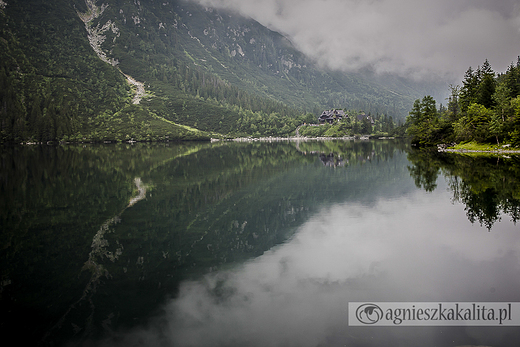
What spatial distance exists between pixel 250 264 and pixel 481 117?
227ft

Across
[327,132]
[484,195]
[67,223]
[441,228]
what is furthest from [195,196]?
[327,132]

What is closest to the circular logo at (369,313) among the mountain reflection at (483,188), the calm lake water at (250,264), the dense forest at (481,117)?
the calm lake water at (250,264)

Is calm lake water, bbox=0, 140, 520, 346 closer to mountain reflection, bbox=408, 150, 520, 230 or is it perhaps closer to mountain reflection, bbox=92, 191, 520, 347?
mountain reflection, bbox=92, 191, 520, 347

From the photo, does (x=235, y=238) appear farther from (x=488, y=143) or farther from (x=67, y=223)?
(x=488, y=143)

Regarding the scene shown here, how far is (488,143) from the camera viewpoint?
65.7 m

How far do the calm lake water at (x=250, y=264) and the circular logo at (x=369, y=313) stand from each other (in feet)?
1.26

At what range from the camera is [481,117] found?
65000mm

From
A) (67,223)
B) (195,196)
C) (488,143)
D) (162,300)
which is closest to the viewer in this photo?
(162,300)

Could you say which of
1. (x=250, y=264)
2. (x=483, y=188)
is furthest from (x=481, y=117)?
(x=250, y=264)

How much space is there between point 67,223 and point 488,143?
73.6 meters

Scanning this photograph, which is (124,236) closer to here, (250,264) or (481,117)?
(250,264)

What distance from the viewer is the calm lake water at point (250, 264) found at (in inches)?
347

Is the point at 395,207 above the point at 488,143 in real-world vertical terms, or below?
below

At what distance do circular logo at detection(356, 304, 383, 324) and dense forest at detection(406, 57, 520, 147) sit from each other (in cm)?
6045
